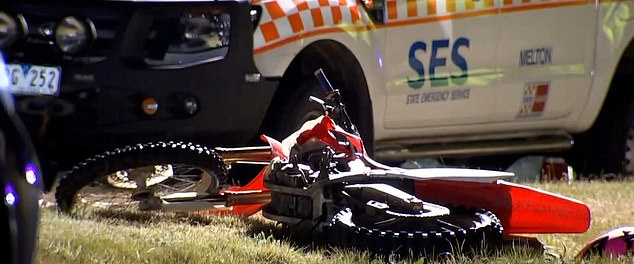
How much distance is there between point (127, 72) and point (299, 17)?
957 millimetres

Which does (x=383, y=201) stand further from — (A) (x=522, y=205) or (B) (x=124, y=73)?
(B) (x=124, y=73)

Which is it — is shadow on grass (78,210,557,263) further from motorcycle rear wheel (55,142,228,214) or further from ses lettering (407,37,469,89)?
ses lettering (407,37,469,89)

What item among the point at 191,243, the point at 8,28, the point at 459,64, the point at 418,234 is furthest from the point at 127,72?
the point at 459,64

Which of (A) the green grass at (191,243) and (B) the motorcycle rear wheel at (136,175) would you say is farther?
(B) the motorcycle rear wheel at (136,175)

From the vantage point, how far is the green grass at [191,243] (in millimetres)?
4406

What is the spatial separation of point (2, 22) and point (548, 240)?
8.21 ft

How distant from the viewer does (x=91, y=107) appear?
5.87m

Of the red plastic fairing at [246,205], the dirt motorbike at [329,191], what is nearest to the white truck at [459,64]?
the red plastic fairing at [246,205]

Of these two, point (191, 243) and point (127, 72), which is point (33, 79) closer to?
point (127, 72)

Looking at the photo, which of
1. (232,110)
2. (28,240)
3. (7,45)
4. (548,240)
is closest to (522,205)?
(548,240)

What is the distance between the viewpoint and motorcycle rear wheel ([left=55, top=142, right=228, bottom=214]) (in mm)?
5230

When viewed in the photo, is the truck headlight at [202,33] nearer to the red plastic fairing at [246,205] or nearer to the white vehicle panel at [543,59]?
the red plastic fairing at [246,205]

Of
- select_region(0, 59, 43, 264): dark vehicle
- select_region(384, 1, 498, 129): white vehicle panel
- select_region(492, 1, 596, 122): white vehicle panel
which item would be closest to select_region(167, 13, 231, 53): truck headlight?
select_region(384, 1, 498, 129): white vehicle panel

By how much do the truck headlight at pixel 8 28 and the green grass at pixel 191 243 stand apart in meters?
1.00
